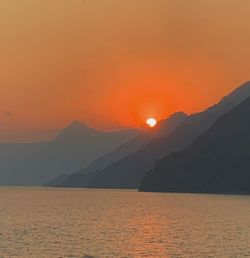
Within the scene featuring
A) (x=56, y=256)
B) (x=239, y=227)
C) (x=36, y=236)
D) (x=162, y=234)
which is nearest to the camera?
(x=56, y=256)

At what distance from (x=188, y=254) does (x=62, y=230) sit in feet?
142

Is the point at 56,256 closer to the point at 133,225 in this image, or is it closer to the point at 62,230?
the point at 62,230

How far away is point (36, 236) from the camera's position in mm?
110562

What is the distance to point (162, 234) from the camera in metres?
123

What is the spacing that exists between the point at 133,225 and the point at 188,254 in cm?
5591

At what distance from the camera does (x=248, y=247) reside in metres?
98.8

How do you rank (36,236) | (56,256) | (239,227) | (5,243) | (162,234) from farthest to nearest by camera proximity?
(239,227) → (162,234) → (36,236) → (5,243) → (56,256)

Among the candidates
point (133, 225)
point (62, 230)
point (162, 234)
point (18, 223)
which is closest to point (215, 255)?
point (162, 234)

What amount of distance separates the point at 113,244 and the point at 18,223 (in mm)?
48289

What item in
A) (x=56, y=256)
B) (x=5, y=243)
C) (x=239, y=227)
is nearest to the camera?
(x=56, y=256)

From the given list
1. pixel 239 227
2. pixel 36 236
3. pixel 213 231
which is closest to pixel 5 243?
pixel 36 236

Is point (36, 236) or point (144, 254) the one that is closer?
point (144, 254)

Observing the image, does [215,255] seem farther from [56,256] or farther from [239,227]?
[239,227]

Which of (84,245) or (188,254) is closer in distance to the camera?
(188,254)
